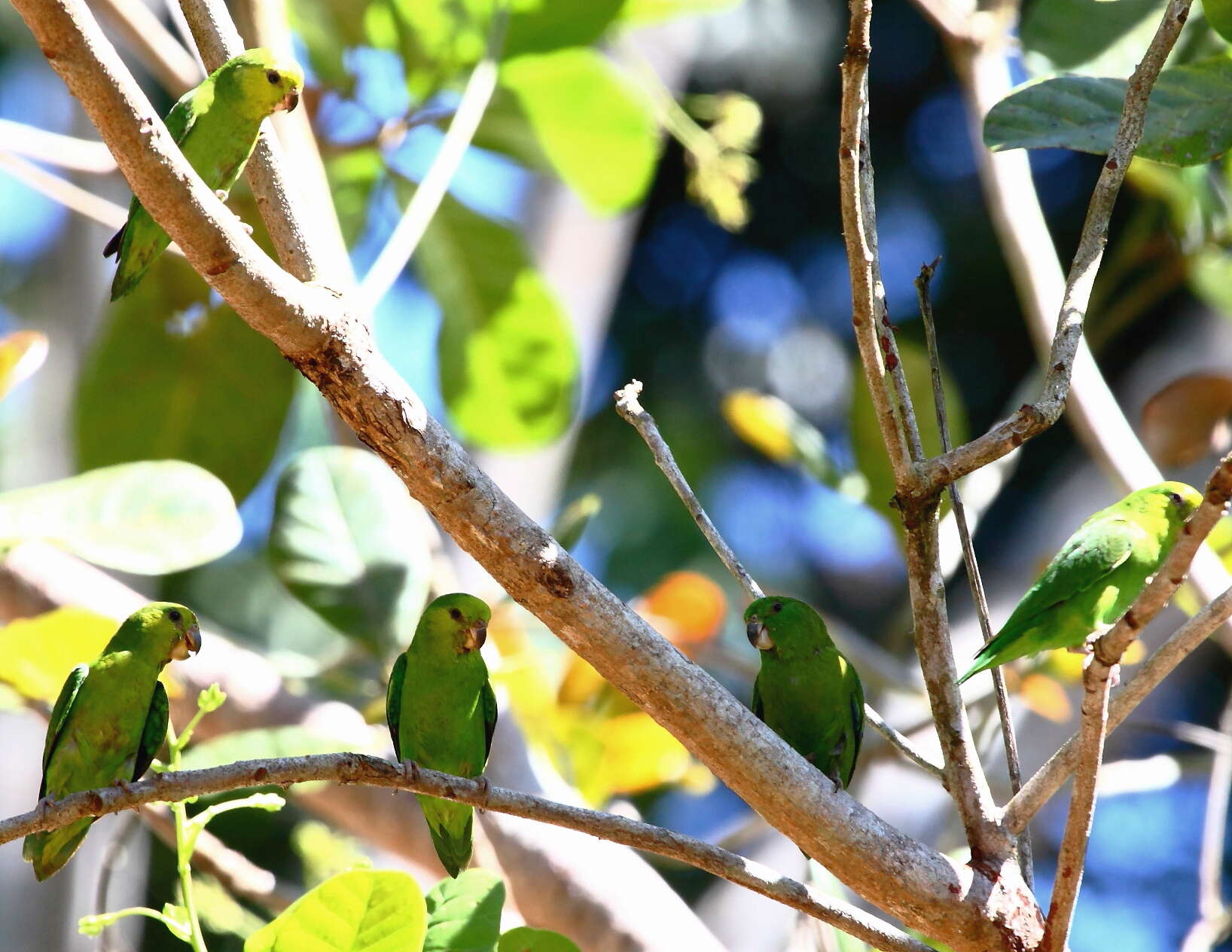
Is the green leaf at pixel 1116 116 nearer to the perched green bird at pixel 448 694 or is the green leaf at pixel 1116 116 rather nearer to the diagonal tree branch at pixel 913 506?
the diagonal tree branch at pixel 913 506

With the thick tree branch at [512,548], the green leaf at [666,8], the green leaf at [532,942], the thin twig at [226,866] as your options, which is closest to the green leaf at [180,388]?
the thin twig at [226,866]

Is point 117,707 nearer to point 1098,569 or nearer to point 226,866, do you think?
point 226,866

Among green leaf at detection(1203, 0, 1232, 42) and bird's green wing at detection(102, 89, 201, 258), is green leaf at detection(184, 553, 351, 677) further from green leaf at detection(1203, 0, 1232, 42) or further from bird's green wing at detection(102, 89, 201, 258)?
green leaf at detection(1203, 0, 1232, 42)

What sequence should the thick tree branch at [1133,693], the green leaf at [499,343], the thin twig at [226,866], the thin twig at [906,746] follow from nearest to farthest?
the thick tree branch at [1133,693], the thin twig at [906,746], the thin twig at [226,866], the green leaf at [499,343]

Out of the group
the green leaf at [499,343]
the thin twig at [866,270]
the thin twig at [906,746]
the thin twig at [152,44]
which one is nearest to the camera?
the thin twig at [866,270]

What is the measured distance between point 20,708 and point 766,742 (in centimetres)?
124

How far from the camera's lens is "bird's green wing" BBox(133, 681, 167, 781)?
1.43 m

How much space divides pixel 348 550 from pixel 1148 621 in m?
1.43

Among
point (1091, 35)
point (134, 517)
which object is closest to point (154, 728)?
point (134, 517)

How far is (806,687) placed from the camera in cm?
158

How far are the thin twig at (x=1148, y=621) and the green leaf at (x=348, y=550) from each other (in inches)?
45.8

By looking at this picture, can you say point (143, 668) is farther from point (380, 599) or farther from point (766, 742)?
point (766, 742)

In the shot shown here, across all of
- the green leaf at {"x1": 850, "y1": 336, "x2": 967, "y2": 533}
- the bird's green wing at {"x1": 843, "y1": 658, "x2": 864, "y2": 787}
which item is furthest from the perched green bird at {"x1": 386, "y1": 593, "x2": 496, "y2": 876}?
the green leaf at {"x1": 850, "y1": 336, "x2": 967, "y2": 533}

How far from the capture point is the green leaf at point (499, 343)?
2383 millimetres
